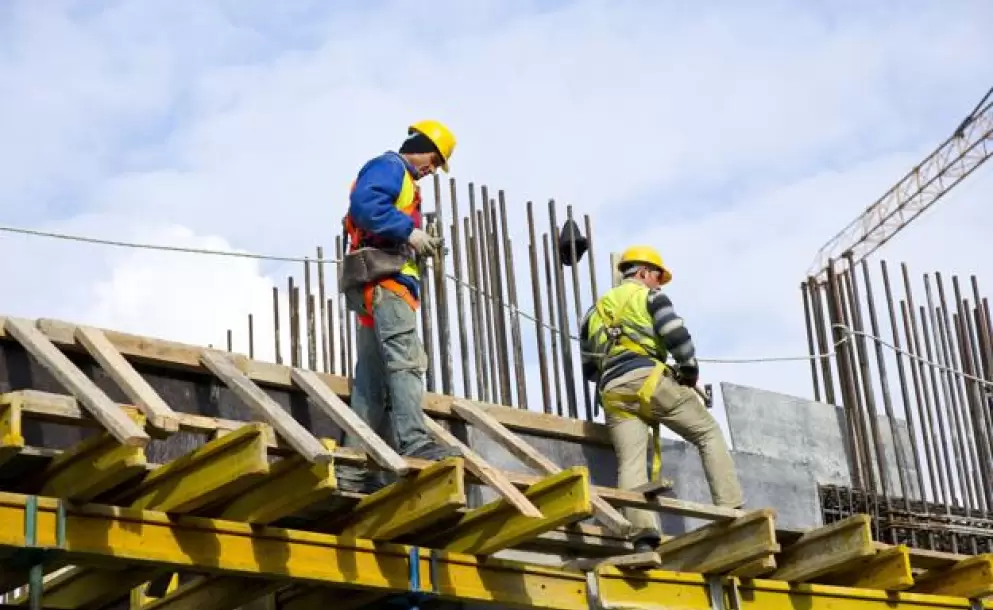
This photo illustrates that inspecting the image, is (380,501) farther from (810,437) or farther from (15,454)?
(810,437)

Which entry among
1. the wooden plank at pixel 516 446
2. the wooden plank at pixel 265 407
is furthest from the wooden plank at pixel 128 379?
the wooden plank at pixel 516 446

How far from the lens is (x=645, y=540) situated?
32.2 ft

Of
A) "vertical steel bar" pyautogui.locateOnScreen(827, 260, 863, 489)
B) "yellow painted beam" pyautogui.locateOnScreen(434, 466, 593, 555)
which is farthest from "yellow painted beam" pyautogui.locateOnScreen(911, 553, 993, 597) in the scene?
"yellow painted beam" pyautogui.locateOnScreen(434, 466, 593, 555)

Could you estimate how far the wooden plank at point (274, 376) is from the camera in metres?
8.65

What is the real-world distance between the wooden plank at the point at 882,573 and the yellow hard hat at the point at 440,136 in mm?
3554

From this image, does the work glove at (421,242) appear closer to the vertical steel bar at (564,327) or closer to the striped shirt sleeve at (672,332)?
the striped shirt sleeve at (672,332)

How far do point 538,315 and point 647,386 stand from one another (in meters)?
2.32

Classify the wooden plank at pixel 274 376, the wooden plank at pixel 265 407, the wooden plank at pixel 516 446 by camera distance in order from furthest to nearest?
the wooden plank at pixel 516 446, the wooden plank at pixel 274 376, the wooden plank at pixel 265 407

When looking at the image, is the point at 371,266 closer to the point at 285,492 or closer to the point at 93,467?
the point at 285,492

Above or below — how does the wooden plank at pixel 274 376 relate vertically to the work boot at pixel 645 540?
above

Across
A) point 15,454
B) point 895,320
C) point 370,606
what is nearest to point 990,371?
point 895,320

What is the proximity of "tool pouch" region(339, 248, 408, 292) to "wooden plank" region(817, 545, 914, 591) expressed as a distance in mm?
3536

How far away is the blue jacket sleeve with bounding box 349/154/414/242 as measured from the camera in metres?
9.11

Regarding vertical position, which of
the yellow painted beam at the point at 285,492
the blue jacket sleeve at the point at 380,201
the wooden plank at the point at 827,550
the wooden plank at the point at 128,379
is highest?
the blue jacket sleeve at the point at 380,201
